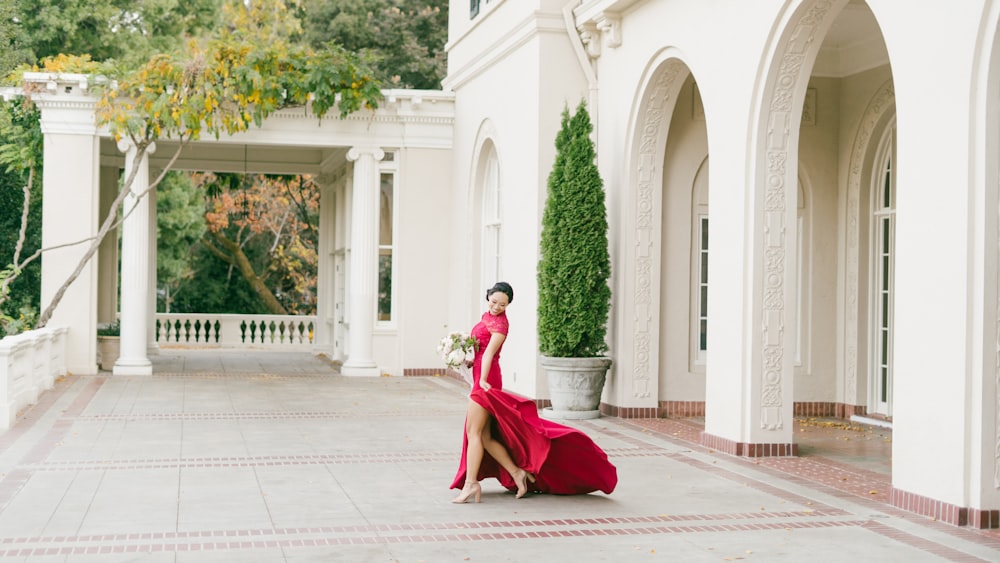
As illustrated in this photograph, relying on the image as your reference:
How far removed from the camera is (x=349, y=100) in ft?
59.2

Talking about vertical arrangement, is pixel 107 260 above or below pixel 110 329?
above

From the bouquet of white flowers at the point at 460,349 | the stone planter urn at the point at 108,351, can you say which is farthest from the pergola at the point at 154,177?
the bouquet of white flowers at the point at 460,349

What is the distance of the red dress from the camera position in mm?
8117

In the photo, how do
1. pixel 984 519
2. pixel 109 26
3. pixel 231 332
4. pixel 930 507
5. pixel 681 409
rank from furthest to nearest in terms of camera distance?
pixel 231 332
pixel 109 26
pixel 681 409
pixel 930 507
pixel 984 519

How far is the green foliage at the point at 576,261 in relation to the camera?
12859 millimetres

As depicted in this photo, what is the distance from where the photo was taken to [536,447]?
26.9 feet

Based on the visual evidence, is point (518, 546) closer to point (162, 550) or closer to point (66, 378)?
point (162, 550)

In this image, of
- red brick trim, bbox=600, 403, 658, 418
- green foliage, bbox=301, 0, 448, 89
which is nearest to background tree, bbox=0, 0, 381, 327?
red brick trim, bbox=600, 403, 658, 418

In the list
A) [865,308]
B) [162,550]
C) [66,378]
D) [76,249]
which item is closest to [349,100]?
[76,249]

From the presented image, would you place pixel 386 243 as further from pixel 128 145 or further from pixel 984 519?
pixel 984 519

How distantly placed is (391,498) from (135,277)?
11092 mm

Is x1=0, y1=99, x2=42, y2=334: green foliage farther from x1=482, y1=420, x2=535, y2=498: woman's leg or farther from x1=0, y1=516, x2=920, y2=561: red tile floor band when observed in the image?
x1=0, y1=516, x2=920, y2=561: red tile floor band

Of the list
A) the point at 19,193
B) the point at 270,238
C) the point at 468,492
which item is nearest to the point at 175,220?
the point at 19,193

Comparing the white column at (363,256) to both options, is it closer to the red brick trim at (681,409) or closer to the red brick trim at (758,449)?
the red brick trim at (681,409)
